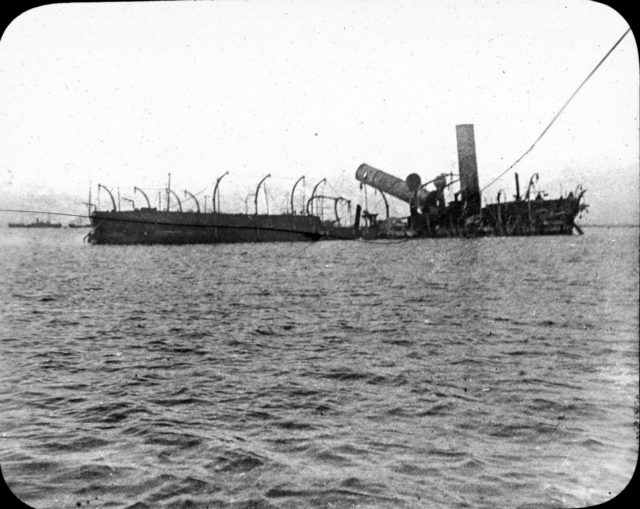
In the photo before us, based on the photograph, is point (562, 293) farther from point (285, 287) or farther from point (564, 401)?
point (564, 401)

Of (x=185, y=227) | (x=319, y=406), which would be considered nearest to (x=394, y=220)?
(x=185, y=227)

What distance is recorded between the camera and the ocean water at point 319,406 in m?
5.26

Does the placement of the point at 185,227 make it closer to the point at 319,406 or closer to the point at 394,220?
the point at 394,220

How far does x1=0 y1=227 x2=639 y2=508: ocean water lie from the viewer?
5262 millimetres

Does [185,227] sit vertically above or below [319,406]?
above

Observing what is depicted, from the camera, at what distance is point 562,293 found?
66.2 ft

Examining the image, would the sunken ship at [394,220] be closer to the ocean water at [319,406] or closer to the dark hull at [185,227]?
the dark hull at [185,227]

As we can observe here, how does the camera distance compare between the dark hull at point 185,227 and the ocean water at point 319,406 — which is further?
the dark hull at point 185,227

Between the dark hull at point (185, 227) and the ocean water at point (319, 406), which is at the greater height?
the dark hull at point (185, 227)

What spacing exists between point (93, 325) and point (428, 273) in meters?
19.9

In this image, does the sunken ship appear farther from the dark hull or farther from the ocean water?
the ocean water

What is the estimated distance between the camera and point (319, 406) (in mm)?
7516

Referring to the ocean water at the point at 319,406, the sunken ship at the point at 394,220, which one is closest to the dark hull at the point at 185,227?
the sunken ship at the point at 394,220

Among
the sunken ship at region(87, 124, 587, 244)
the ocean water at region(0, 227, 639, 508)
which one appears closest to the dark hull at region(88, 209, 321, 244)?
the sunken ship at region(87, 124, 587, 244)
